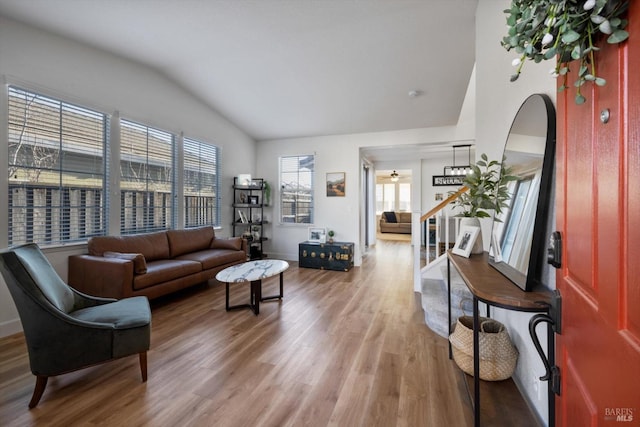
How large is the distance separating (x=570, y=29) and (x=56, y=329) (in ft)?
8.84

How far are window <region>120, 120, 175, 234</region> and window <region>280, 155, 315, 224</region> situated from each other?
236 cm

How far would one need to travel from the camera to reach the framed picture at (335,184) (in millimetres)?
5559

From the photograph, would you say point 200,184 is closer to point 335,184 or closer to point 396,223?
point 335,184

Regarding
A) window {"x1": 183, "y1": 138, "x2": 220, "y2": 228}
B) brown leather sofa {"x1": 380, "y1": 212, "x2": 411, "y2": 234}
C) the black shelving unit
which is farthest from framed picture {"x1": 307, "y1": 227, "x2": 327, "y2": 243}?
brown leather sofa {"x1": 380, "y1": 212, "x2": 411, "y2": 234}

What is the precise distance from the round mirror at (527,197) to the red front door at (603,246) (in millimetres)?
364

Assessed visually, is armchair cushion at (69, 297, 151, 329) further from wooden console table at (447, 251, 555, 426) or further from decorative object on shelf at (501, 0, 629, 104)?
decorative object on shelf at (501, 0, 629, 104)

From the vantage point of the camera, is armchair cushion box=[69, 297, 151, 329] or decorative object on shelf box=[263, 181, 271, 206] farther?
decorative object on shelf box=[263, 181, 271, 206]

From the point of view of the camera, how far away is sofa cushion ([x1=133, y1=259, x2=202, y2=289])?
9.55 ft

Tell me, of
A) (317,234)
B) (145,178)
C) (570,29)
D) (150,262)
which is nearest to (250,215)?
(317,234)

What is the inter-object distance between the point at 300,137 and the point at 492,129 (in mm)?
4327

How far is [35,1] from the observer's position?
7.86ft

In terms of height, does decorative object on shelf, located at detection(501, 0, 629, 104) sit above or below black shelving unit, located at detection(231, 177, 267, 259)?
above

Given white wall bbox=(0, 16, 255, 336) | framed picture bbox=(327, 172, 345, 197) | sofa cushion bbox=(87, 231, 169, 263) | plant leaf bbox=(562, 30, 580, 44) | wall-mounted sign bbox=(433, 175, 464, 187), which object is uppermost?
white wall bbox=(0, 16, 255, 336)

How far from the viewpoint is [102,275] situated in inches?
111
